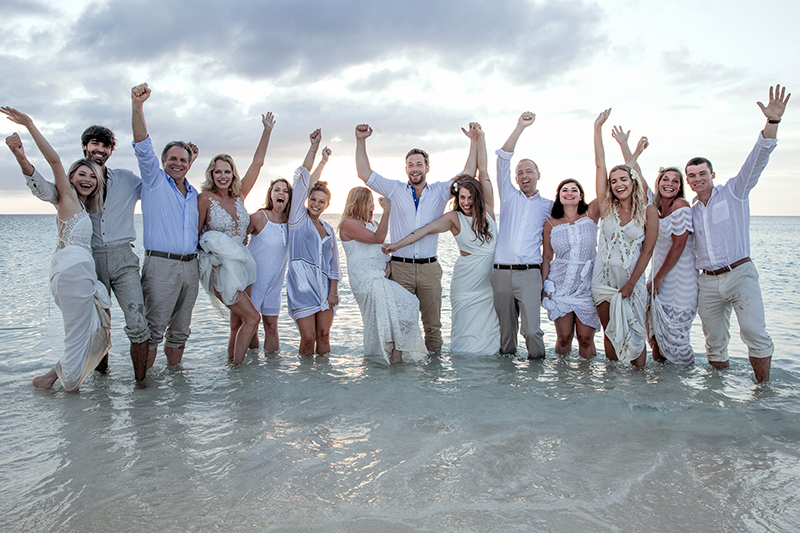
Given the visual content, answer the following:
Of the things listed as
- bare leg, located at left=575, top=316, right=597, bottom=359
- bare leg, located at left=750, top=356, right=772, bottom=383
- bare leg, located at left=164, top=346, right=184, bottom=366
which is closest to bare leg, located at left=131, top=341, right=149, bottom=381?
bare leg, located at left=164, top=346, right=184, bottom=366

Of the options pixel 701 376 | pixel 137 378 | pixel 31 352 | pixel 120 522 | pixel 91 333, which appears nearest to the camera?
pixel 120 522

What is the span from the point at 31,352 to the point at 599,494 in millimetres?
7410

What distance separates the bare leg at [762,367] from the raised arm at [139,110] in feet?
22.6

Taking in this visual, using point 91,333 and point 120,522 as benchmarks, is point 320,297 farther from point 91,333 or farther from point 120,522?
point 120,522

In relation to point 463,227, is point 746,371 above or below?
below

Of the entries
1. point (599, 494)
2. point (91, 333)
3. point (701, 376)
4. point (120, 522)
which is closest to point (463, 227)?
point (701, 376)

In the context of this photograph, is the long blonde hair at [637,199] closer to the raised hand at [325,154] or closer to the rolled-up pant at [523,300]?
the rolled-up pant at [523,300]

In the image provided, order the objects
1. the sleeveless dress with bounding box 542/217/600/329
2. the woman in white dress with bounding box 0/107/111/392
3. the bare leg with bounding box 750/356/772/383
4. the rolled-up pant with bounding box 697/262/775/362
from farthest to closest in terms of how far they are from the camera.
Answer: the sleeveless dress with bounding box 542/217/600/329 < the bare leg with bounding box 750/356/772/383 < the rolled-up pant with bounding box 697/262/775/362 < the woman in white dress with bounding box 0/107/111/392

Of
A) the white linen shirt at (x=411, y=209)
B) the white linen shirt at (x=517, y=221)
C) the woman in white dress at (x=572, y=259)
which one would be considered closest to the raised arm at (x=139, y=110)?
the white linen shirt at (x=411, y=209)

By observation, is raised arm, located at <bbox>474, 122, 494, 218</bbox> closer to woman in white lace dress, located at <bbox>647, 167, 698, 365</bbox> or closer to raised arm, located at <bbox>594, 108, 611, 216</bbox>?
raised arm, located at <bbox>594, 108, 611, 216</bbox>

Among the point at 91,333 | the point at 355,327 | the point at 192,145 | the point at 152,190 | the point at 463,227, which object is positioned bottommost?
the point at 355,327

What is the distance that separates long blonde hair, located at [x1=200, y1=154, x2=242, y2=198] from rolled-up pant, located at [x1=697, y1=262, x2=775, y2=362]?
551 cm

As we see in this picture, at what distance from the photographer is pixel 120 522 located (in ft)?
9.18

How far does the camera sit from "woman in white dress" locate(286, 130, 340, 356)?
19.7ft
